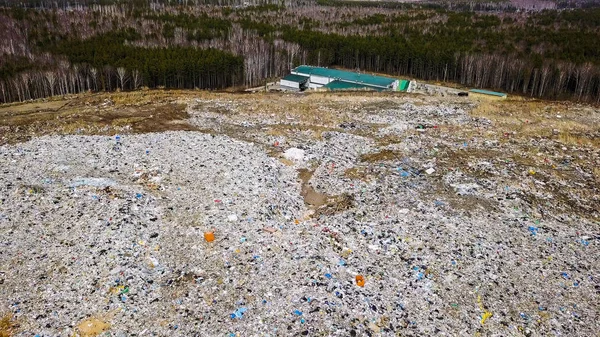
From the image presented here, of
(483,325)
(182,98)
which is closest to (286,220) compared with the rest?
(483,325)

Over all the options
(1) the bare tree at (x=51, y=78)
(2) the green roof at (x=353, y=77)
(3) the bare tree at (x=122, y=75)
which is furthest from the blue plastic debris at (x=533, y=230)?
(1) the bare tree at (x=51, y=78)

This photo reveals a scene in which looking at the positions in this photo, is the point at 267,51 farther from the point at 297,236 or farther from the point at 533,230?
the point at 533,230

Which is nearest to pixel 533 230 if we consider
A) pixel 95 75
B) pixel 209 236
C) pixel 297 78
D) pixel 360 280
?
pixel 360 280

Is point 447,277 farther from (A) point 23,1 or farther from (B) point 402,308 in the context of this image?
(A) point 23,1

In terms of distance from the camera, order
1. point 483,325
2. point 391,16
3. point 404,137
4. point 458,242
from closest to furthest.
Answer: point 483,325
point 458,242
point 404,137
point 391,16

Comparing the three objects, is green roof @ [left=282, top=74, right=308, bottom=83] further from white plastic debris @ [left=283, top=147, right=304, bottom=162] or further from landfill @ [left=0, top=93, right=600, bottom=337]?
white plastic debris @ [left=283, top=147, right=304, bottom=162]

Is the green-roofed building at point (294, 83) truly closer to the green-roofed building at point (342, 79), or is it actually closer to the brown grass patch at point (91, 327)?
the green-roofed building at point (342, 79)

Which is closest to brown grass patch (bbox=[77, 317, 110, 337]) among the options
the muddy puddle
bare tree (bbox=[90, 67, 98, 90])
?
the muddy puddle
